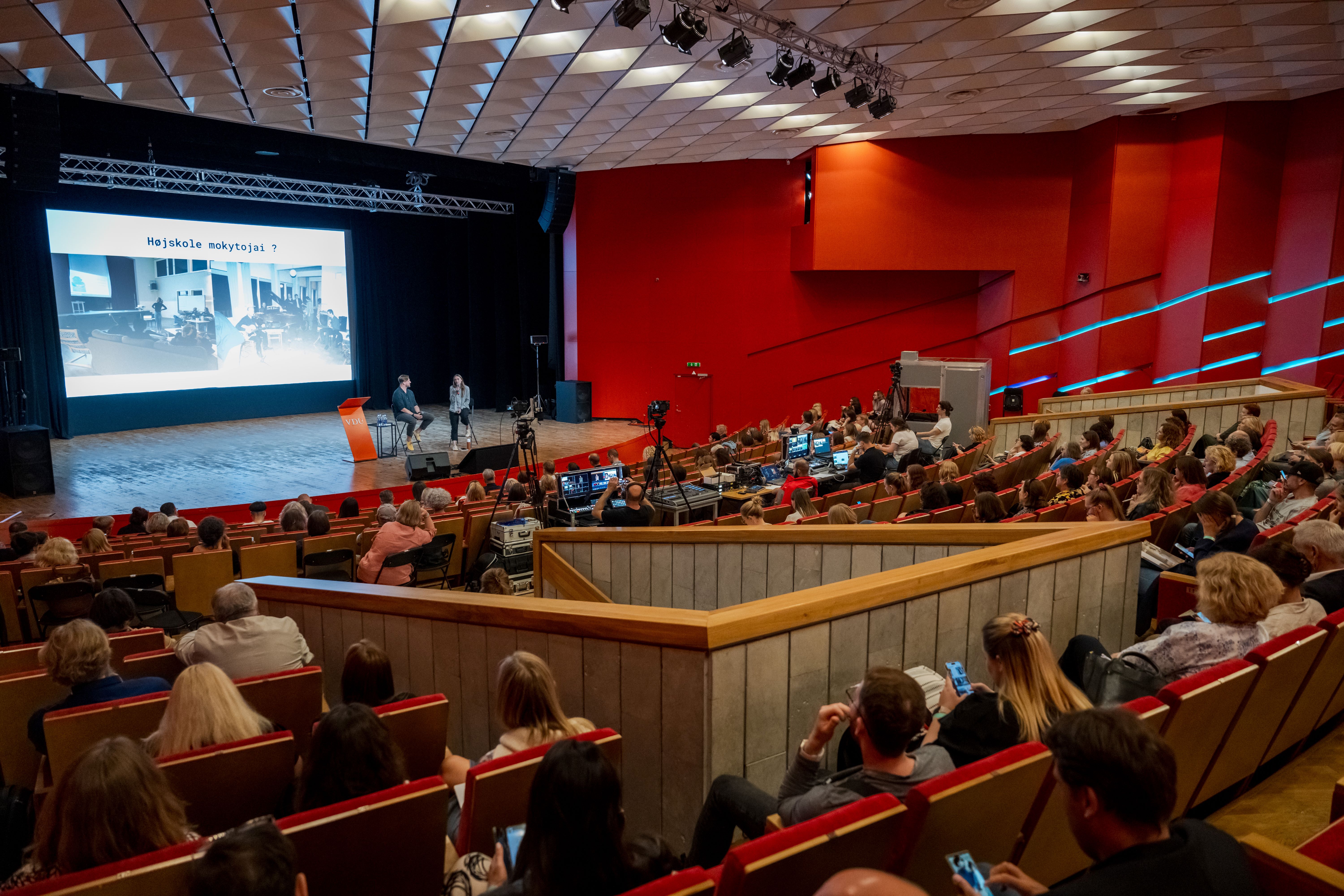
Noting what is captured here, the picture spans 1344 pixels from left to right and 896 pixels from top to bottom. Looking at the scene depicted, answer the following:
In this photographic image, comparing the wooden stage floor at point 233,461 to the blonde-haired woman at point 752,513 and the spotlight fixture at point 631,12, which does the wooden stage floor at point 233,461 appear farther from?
the blonde-haired woman at point 752,513

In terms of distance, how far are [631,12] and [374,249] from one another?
13285 mm

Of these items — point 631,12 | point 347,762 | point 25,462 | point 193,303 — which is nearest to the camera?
point 347,762

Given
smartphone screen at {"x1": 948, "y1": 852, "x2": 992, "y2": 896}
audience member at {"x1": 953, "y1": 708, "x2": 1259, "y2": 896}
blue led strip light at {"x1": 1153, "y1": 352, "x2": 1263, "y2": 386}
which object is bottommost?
smartphone screen at {"x1": 948, "y1": 852, "x2": 992, "y2": 896}

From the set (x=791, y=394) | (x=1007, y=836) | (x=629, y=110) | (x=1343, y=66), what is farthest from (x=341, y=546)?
(x=1343, y=66)

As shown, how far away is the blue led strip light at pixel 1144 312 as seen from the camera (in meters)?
12.4

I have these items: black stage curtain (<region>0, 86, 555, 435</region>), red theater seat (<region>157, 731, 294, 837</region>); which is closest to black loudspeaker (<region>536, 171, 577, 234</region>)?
black stage curtain (<region>0, 86, 555, 435</region>)

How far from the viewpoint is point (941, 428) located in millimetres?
11289

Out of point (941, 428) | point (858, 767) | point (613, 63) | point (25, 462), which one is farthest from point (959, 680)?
point (25, 462)

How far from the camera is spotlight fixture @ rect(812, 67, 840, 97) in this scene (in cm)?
933

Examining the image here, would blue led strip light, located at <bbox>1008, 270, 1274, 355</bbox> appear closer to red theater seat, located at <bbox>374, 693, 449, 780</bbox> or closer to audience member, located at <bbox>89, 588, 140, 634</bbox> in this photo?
red theater seat, located at <bbox>374, 693, 449, 780</bbox>

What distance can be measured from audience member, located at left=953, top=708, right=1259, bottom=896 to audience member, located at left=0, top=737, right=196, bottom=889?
5.24 ft

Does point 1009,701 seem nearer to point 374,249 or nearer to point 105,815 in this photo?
point 105,815

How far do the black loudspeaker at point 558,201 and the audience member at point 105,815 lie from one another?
616 inches

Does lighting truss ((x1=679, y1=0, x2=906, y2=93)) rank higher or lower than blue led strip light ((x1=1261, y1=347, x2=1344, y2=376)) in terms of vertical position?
higher
